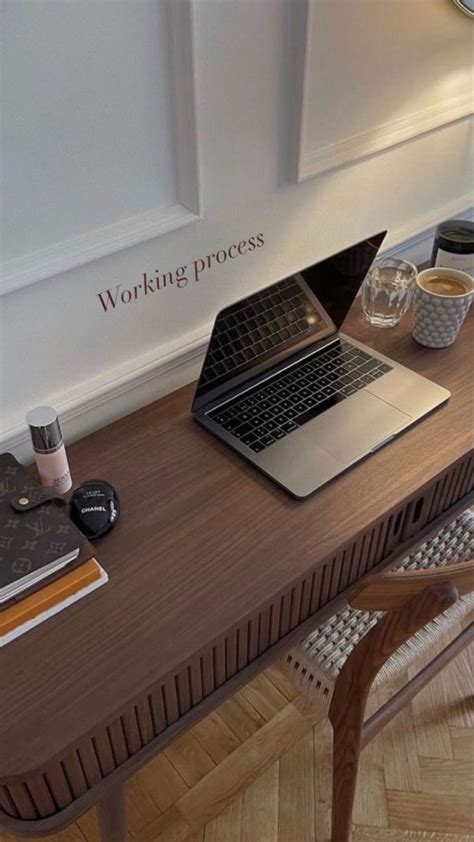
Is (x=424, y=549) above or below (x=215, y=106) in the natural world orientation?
below

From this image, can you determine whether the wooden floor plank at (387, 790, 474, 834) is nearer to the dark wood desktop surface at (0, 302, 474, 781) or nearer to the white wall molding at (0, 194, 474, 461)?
the dark wood desktop surface at (0, 302, 474, 781)

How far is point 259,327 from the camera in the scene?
1048 mm

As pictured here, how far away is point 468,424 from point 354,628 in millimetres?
361

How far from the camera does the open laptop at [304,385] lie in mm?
993

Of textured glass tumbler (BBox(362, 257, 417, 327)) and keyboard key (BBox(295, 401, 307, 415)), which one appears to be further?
textured glass tumbler (BBox(362, 257, 417, 327))

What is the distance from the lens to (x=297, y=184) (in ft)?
3.61

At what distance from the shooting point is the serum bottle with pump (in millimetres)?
858

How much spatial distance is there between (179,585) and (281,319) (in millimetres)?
444

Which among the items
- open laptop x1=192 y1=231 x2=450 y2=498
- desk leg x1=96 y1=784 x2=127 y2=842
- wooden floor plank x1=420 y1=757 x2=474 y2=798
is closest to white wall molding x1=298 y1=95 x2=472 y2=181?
open laptop x1=192 y1=231 x2=450 y2=498

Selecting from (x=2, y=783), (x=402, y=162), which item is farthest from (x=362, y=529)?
(x=402, y=162)

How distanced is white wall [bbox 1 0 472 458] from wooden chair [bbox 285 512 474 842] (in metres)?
0.48

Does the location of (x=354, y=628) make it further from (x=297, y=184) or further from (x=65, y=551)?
(x=297, y=184)

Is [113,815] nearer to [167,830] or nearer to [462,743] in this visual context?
[167,830]

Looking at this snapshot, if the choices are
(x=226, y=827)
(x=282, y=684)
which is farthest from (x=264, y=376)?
(x=226, y=827)
